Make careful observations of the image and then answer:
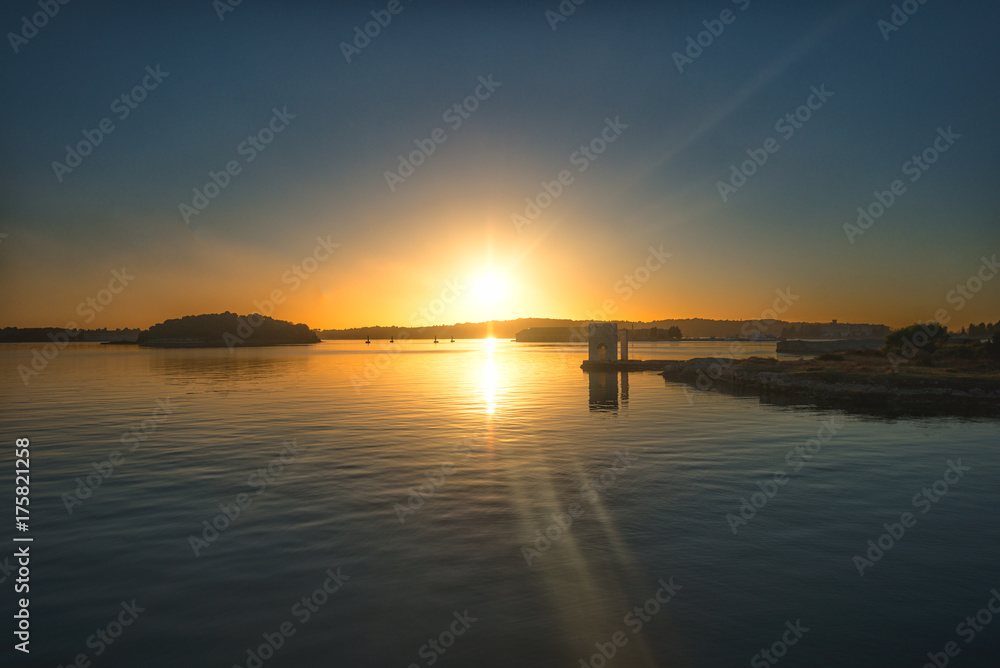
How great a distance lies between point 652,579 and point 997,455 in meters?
18.0

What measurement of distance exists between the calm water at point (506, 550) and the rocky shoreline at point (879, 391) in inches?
437

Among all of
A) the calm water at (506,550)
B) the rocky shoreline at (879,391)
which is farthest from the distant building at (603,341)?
the calm water at (506,550)

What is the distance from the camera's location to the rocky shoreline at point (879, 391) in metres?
32.2

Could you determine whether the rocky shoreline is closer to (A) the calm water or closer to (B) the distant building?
(A) the calm water

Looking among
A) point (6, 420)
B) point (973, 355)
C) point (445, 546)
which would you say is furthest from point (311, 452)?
point (973, 355)

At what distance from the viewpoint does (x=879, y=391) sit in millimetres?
36312

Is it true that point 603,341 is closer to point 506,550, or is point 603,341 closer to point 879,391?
point 879,391

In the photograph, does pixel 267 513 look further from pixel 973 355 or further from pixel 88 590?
pixel 973 355

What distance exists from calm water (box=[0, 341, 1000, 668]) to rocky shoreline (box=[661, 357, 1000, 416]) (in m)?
11.1

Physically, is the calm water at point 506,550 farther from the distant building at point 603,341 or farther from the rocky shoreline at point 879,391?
the distant building at point 603,341

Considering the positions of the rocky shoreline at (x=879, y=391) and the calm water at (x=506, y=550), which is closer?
the calm water at (x=506, y=550)

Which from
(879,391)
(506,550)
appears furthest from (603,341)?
(506,550)

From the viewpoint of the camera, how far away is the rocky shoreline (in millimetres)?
→ 32250

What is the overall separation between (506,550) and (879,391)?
36.6 metres
